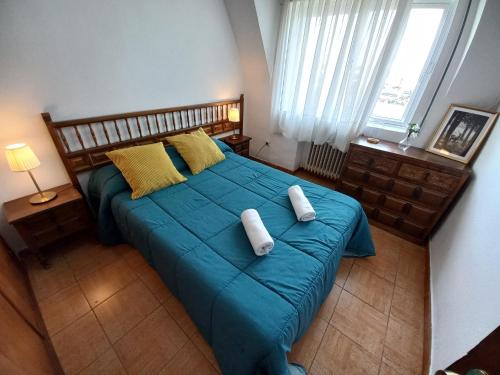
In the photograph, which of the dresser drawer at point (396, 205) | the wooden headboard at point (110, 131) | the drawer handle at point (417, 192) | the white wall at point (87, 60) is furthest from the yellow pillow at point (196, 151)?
the drawer handle at point (417, 192)

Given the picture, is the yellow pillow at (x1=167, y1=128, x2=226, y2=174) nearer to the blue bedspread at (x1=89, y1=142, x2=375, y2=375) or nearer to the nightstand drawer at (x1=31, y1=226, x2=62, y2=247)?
the blue bedspread at (x1=89, y1=142, x2=375, y2=375)

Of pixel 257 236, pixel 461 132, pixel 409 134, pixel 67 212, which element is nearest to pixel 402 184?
pixel 409 134

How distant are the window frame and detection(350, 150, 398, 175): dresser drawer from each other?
0.47m

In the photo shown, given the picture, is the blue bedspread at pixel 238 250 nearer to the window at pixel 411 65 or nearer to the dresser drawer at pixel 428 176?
the dresser drawer at pixel 428 176

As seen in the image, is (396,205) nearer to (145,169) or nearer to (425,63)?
(425,63)

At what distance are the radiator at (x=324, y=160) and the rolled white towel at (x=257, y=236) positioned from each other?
2.02 meters

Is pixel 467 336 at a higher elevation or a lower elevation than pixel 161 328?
higher

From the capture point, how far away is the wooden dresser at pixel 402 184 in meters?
1.86

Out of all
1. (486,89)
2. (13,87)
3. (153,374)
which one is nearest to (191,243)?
(153,374)

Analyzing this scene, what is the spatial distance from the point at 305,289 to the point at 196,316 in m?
0.64

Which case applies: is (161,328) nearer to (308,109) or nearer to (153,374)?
(153,374)

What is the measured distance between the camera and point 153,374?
116 cm

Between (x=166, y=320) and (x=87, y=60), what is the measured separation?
7.02ft

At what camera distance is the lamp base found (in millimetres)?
1604
